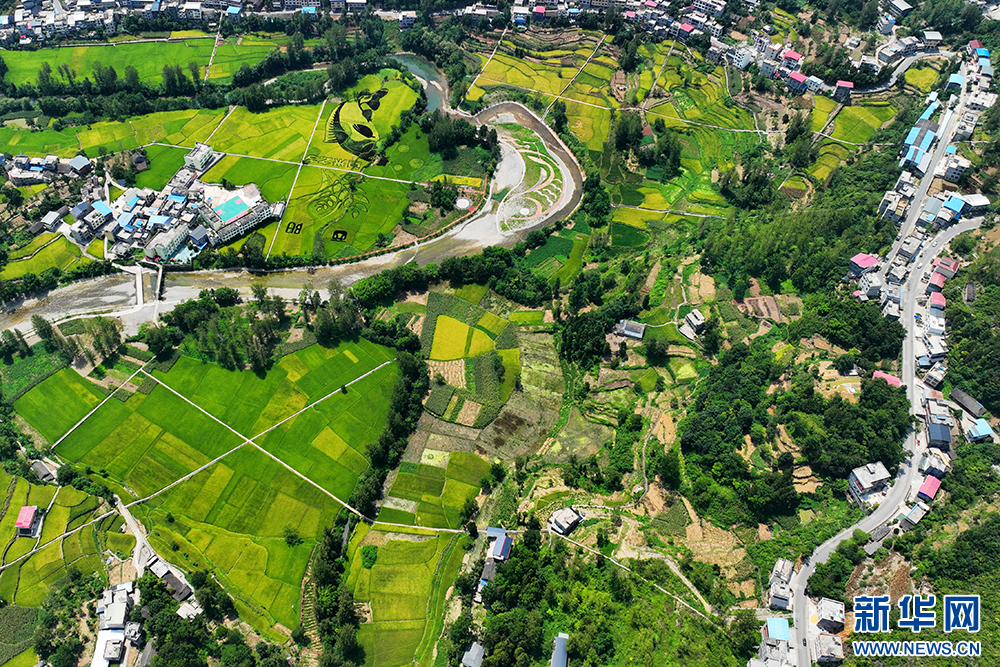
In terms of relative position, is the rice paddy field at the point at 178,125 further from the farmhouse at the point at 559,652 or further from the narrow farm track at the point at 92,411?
the farmhouse at the point at 559,652

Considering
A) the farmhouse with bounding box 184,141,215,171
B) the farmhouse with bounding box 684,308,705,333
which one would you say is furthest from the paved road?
the farmhouse with bounding box 184,141,215,171

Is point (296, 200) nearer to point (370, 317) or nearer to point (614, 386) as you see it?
point (370, 317)

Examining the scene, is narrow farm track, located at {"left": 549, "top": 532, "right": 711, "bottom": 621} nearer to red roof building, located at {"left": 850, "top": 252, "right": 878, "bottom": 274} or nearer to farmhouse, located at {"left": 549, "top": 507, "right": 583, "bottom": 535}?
farmhouse, located at {"left": 549, "top": 507, "right": 583, "bottom": 535}

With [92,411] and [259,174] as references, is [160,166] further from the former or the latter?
[92,411]

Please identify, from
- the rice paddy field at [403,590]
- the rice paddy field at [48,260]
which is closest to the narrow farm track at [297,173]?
the rice paddy field at [48,260]

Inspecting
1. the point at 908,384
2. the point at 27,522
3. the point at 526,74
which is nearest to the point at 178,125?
the point at 526,74

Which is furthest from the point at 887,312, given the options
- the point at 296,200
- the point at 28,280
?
the point at 28,280
